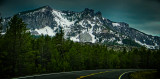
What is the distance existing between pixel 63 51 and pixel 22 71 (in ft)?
71.3

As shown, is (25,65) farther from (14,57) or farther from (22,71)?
(14,57)

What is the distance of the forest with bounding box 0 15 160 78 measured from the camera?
1877 cm

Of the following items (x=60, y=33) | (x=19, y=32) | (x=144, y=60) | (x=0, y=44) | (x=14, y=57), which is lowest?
(x=144, y=60)

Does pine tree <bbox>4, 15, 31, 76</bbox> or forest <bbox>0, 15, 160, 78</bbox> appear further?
pine tree <bbox>4, 15, 31, 76</bbox>

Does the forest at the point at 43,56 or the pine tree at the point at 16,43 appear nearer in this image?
the forest at the point at 43,56

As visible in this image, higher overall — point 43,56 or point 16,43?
point 16,43

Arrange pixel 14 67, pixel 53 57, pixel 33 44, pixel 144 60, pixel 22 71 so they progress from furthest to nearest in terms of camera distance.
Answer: pixel 144 60 → pixel 53 57 → pixel 33 44 → pixel 22 71 → pixel 14 67

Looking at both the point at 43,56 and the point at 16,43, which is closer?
the point at 16,43

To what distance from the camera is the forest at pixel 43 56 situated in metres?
18.8

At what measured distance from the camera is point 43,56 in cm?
3366

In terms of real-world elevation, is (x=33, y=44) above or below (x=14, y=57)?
above

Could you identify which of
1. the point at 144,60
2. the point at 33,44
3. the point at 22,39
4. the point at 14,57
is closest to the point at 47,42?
the point at 33,44

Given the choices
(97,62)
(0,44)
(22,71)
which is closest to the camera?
(0,44)

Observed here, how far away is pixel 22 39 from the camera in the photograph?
2116 cm
